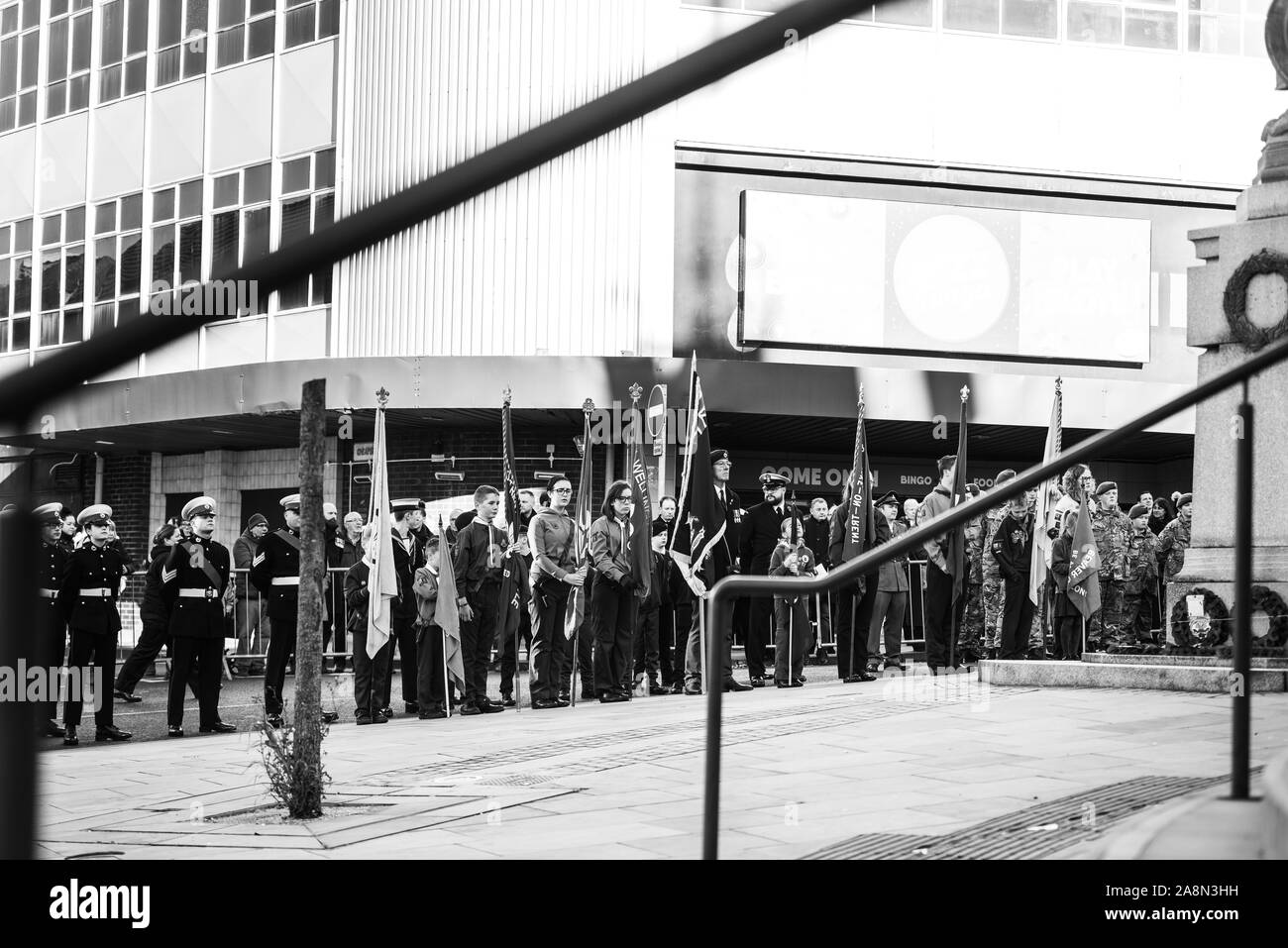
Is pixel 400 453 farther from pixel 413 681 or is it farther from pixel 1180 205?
pixel 1180 205

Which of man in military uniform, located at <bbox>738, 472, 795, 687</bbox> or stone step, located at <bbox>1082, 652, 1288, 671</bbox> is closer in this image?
stone step, located at <bbox>1082, 652, 1288, 671</bbox>

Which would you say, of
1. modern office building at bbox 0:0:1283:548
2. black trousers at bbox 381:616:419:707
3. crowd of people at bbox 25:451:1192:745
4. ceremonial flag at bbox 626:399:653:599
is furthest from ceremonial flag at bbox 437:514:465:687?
Result: modern office building at bbox 0:0:1283:548

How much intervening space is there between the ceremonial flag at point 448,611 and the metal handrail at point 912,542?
7711mm

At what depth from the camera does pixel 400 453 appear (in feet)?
73.7

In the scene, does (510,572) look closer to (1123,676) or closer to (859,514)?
(859,514)

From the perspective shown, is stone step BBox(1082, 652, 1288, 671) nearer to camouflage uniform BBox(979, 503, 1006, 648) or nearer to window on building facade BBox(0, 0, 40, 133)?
camouflage uniform BBox(979, 503, 1006, 648)

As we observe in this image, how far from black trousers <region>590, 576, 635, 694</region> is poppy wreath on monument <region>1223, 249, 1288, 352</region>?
5.72 meters

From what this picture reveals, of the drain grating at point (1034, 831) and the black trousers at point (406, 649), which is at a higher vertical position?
the drain grating at point (1034, 831)

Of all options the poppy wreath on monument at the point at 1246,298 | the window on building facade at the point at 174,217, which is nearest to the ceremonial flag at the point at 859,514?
the poppy wreath on monument at the point at 1246,298

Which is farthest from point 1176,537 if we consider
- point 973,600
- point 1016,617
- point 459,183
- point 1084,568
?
point 459,183

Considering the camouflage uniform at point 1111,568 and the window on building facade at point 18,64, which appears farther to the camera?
the window on building facade at point 18,64

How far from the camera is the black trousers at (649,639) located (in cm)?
1384

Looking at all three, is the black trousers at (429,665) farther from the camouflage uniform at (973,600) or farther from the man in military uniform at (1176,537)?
the man in military uniform at (1176,537)

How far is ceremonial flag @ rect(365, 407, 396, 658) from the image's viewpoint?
12188mm
